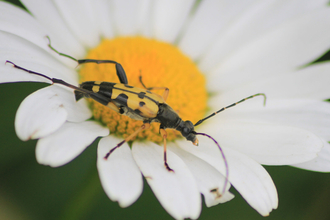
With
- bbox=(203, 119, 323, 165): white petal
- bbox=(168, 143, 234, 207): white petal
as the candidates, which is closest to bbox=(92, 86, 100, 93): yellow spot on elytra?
bbox=(168, 143, 234, 207): white petal

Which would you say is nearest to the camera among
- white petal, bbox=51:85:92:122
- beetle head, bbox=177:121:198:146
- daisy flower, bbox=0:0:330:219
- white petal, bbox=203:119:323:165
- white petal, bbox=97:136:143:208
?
white petal, bbox=97:136:143:208

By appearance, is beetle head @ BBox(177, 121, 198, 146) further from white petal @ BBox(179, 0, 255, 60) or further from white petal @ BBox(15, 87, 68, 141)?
white petal @ BBox(179, 0, 255, 60)

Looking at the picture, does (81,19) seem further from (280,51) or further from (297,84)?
(297,84)

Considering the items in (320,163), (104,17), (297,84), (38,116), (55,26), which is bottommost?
(320,163)

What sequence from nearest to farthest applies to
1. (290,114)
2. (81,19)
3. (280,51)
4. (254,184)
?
(254,184)
(290,114)
(81,19)
(280,51)

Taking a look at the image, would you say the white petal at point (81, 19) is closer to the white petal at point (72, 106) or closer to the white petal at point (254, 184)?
the white petal at point (72, 106)

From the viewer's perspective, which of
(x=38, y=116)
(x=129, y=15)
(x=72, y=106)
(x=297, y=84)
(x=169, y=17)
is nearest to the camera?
(x=38, y=116)

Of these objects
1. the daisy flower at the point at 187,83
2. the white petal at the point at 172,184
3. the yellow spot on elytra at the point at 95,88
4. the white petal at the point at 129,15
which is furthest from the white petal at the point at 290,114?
the white petal at the point at 129,15

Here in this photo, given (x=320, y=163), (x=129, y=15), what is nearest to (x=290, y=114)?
(x=320, y=163)
